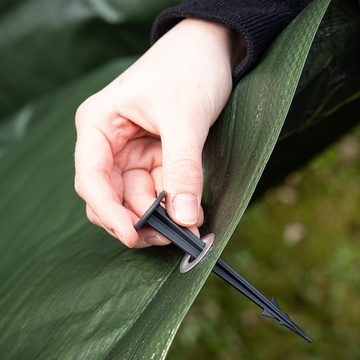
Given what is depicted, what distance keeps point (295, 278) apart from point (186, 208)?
1.14 m

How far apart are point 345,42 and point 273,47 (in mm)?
125

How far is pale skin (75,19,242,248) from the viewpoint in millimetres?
793

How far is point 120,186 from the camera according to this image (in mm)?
933

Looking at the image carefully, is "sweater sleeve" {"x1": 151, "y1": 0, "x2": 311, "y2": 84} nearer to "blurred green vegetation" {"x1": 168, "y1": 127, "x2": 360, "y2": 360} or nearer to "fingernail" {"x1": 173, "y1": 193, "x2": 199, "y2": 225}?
"fingernail" {"x1": 173, "y1": 193, "x2": 199, "y2": 225}

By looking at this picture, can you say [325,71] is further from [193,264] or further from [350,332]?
[350,332]

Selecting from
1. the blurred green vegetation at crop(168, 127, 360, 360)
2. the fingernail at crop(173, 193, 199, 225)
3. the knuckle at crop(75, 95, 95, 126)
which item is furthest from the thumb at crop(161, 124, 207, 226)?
the blurred green vegetation at crop(168, 127, 360, 360)

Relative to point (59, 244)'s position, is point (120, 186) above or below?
above

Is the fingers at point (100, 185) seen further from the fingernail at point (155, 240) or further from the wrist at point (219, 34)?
the wrist at point (219, 34)

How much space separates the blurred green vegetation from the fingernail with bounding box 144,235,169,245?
3.34 ft

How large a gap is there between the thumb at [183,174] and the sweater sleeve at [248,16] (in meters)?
0.18

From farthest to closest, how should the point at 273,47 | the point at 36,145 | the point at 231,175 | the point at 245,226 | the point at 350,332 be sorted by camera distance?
the point at 245,226 < the point at 350,332 < the point at 36,145 < the point at 273,47 < the point at 231,175

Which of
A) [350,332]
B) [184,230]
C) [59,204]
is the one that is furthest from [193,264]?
[350,332]

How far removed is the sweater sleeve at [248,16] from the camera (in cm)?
93

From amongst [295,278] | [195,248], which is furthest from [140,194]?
[295,278]
